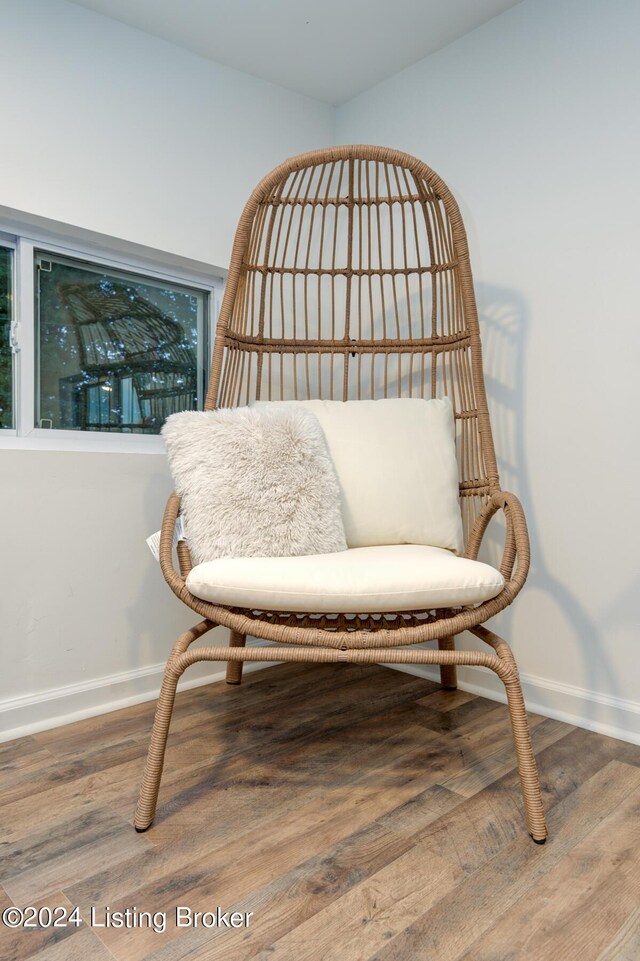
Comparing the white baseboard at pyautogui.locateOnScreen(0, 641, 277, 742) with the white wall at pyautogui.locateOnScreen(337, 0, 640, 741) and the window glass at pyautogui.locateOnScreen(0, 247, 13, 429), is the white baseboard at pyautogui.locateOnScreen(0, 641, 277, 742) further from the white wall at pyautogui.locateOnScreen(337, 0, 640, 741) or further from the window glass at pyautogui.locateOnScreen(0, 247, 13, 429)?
the white wall at pyautogui.locateOnScreen(337, 0, 640, 741)

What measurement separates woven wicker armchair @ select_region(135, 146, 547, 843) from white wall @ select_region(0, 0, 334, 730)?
266 mm

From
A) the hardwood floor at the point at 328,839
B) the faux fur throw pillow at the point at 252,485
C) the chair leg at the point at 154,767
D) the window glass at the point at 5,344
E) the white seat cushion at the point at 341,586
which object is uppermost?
the window glass at the point at 5,344

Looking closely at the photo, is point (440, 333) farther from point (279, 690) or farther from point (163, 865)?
point (163, 865)

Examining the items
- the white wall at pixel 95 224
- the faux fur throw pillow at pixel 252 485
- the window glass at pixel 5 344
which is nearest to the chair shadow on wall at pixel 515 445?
the faux fur throw pillow at pixel 252 485

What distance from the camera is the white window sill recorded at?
1631mm

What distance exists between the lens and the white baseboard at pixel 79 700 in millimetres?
1525

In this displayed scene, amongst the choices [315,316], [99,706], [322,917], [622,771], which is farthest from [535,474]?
[99,706]

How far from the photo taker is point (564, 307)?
1669 millimetres

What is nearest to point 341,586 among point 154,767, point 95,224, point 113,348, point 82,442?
point 154,767

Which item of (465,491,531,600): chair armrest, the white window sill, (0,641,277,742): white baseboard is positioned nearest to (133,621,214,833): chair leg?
(0,641,277,742): white baseboard

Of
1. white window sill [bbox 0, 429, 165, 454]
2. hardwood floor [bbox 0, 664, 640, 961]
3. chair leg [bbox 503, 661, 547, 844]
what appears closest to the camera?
hardwood floor [bbox 0, 664, 640, 961]

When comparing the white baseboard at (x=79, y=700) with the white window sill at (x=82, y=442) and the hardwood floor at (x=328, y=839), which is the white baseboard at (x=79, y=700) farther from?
the white window sill at (x=82, y=442)

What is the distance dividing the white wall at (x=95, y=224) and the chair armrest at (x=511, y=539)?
0.90 metres

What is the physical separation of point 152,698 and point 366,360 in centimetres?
130
